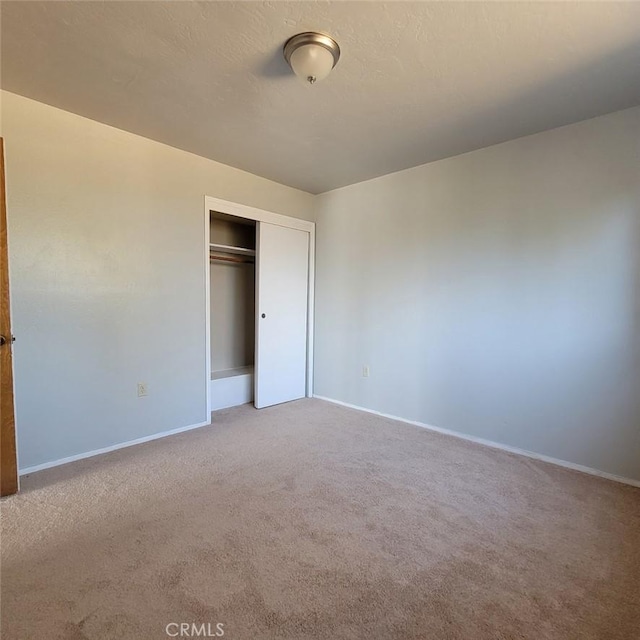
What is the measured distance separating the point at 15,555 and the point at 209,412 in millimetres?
1735

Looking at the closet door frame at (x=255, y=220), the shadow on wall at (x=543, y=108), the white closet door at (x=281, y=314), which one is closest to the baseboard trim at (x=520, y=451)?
the white closet door at (x=281, y=314)

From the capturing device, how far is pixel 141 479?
2254mm

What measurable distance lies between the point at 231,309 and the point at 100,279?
5.75 ft

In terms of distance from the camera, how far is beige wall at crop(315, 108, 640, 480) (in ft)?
7.51

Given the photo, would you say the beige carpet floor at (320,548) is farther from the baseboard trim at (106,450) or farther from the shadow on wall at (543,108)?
the shadow on wall at (543,108)

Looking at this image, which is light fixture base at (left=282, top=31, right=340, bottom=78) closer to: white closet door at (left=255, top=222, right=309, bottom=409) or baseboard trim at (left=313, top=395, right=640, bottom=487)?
white closet door at (left=255, top=222, right=309, bottom=409)

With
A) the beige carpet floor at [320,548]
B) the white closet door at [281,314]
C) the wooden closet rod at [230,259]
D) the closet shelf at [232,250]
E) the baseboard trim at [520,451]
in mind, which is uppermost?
the closet shelf at [232,250]

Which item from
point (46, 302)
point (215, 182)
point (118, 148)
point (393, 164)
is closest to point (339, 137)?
point (393, 164)

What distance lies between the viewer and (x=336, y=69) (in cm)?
185

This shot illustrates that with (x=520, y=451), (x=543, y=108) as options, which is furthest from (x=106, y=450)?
(x=543, y=108)

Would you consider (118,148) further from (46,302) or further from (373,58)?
(373,58)

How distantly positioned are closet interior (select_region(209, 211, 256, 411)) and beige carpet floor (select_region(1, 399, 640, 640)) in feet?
4.06

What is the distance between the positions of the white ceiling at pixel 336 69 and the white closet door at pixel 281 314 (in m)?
1.18

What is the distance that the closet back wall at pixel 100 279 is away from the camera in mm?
2256
